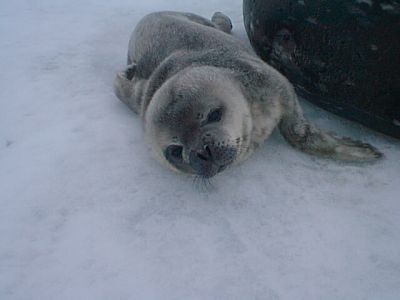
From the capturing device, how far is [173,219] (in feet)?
7.55

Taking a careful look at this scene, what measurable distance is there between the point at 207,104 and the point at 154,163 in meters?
0.51

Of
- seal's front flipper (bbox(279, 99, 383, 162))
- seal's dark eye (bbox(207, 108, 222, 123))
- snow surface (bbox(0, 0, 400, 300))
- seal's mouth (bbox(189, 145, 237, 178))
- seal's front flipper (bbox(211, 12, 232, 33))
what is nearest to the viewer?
snow surface (bbox(0, 0, 400, 300))

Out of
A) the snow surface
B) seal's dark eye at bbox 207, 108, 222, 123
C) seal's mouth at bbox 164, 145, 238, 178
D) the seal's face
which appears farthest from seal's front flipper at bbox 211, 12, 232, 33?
seal's mouth at bbox 164, 145, 238, 178

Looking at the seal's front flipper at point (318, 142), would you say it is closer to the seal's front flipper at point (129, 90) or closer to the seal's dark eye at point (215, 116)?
the seal's dark eye at point (215, 116)

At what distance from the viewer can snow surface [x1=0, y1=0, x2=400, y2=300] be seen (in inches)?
77.0

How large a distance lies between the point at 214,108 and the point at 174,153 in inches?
13.1

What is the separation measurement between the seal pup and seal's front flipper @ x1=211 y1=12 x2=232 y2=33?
857 millimetres

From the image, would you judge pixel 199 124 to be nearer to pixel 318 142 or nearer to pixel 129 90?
pixel 318 142

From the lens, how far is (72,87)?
362 cm

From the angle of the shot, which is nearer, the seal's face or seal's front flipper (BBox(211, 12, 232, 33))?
the seal's face

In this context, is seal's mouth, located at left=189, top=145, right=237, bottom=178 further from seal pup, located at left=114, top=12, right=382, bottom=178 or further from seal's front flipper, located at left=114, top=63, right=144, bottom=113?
seal's front flipper, located at left=114, top=63, right=144, bottom=113

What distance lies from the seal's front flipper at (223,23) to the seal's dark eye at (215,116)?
1891 millimetres

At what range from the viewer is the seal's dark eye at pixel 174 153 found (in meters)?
2.52

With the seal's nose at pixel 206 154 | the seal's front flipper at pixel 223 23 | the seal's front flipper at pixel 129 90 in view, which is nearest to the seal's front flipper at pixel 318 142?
the seal's nose at pixel 206 154
